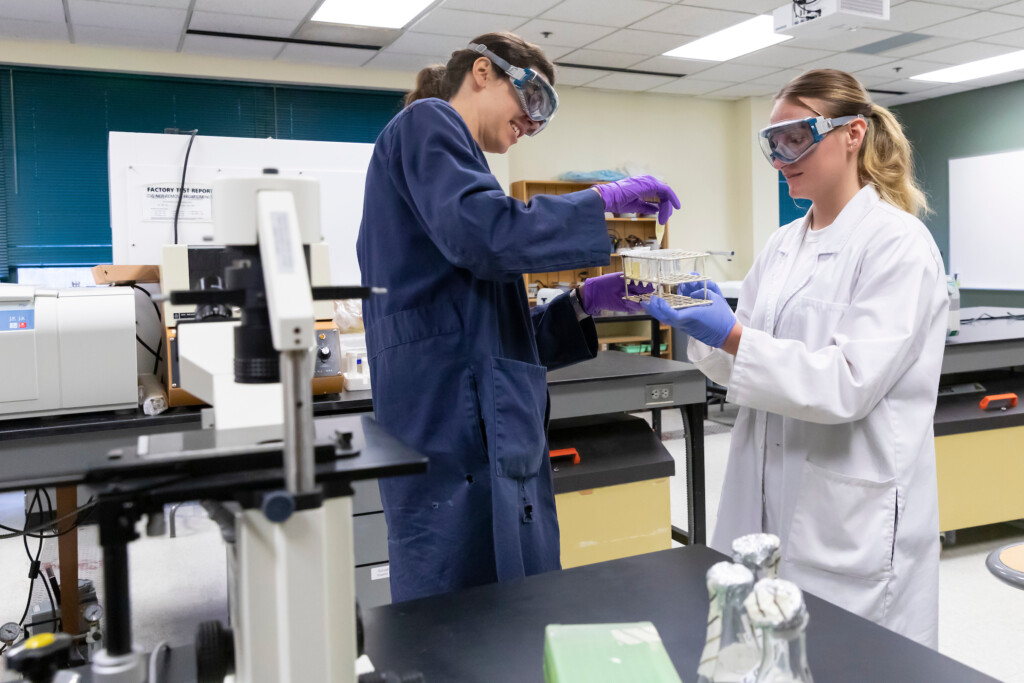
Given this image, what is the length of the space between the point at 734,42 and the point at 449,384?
5449 millimetres

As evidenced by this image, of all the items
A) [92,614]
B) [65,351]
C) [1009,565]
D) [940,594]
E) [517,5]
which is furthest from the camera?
[517,5]

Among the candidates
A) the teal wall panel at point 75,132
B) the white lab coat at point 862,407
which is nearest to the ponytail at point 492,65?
the white lab coat at point 862,407

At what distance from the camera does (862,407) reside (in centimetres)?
130

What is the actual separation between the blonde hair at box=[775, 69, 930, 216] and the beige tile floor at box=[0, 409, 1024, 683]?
1495mm

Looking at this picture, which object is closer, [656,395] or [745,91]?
[656,395]

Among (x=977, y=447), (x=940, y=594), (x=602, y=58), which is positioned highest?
(x=602, y=58)

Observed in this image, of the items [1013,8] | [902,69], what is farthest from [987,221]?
[1013,8]

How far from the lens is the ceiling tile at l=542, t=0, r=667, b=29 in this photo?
485 centimetres

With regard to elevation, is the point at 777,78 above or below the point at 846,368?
above

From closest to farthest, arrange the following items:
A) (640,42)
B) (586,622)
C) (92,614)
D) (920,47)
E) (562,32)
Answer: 1. (586,622)
2. (92,614)
3. (562,32)
4. (640,42)
5. (920,47)

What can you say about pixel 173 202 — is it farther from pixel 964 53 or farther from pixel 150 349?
pixel 964 53

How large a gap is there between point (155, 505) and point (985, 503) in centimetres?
353

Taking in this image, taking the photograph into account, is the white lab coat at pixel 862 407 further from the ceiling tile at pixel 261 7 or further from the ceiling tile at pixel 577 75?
the ceiling tile at pixel 577 75

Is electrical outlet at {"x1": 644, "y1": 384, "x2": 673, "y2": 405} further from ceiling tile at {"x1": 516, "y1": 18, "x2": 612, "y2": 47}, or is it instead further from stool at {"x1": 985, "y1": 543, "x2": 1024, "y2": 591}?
ceiling tile at {"x1": 516, "y1": 18, "x2": 612, "y2": 47}
